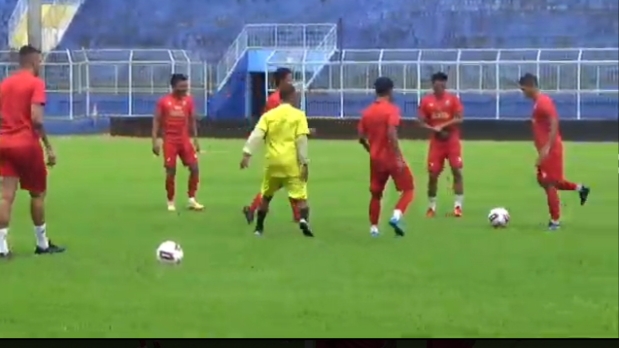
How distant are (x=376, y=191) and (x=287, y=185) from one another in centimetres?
108

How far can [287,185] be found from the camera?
6.06m

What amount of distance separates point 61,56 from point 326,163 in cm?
221

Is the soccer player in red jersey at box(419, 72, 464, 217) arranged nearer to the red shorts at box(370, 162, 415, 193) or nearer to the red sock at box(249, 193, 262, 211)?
the red shorts at box(370, 162, 415, 193)

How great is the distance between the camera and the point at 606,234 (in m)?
2.38

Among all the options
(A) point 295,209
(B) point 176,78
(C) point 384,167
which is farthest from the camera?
(A) point 295,209

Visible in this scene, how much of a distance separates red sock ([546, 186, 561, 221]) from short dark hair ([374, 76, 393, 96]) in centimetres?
65

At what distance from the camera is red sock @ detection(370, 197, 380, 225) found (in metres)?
5.15

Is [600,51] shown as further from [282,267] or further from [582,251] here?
[282,267]

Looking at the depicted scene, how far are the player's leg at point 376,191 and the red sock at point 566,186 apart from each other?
3.34 feet

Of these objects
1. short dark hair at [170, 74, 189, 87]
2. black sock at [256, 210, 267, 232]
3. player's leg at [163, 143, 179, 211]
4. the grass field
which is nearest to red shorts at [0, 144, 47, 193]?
the grass field

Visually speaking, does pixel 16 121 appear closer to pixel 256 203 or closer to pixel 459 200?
pixel 256 203

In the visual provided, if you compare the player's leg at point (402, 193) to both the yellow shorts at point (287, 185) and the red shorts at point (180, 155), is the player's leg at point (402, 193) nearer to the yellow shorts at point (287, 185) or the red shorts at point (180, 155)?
the yellow shorts at point (287, 185)

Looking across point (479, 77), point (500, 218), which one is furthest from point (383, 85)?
point (500, 218)

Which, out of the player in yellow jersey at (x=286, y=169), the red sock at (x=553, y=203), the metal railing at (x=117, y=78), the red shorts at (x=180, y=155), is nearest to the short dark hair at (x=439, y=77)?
the metal railing at (x=117, y=78)
